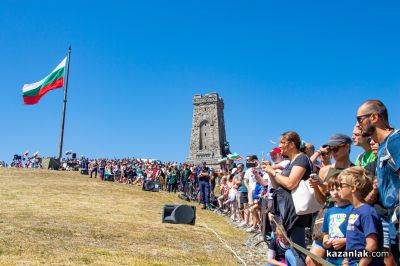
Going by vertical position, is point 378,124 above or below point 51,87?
below

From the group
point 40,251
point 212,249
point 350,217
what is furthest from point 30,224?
point 350,217

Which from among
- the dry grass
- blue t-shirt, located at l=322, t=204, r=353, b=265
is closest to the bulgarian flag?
the dry grass

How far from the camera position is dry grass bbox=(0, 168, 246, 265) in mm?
5969

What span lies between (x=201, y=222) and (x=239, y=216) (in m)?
1.77

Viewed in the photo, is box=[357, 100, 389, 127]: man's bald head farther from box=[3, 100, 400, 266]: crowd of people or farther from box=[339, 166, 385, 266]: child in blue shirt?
box=[339, 166, 385, 266]: child in blue shirt

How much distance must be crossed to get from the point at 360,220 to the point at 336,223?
374 millimetres

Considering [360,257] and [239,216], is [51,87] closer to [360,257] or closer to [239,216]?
[239,216]

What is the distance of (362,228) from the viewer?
10.3ft

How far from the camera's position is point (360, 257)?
3053mm

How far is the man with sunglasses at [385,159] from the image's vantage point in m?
2.80

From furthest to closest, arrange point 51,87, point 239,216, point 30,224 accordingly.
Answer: point 51,87, point 239,216, point 30,224

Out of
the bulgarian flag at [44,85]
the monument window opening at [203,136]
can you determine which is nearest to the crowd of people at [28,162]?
the bulgarian flag at [44,85]

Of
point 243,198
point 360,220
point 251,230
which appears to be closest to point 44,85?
point 243,198

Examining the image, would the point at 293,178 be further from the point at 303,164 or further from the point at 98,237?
the point at 98,237
